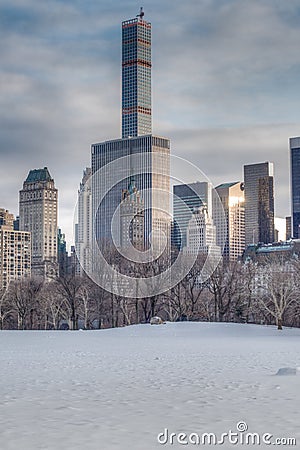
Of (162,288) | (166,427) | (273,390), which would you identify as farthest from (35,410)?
(162,288)

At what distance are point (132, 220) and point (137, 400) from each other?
112 m

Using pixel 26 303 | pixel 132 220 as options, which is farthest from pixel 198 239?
pixel 26 303

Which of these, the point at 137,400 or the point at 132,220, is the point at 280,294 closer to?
the point at 137,400

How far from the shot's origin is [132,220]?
129m

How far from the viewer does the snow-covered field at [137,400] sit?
13.1m

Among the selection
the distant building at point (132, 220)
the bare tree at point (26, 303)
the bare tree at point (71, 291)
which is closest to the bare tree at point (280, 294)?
the bare tree at point (71, 291)

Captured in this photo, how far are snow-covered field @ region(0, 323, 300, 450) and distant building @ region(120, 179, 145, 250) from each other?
2593 inches

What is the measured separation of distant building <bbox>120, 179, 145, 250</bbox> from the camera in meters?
106

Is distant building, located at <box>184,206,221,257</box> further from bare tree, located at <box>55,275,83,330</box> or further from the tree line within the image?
bare tree, located at <box>55,275,83,330</box>

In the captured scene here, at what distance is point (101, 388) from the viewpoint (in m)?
19.4

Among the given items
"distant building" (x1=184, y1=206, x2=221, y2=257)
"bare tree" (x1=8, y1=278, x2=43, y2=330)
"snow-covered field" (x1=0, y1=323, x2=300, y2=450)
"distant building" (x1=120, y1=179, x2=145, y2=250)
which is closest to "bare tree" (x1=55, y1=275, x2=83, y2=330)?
"bare tree" (x1=8, y1=278, x2=43, y2=330)

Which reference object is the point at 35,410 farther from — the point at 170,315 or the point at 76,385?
the point at 170,315

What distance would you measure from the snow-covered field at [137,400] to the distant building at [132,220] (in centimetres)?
6585

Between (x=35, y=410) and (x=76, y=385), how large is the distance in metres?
4.46
